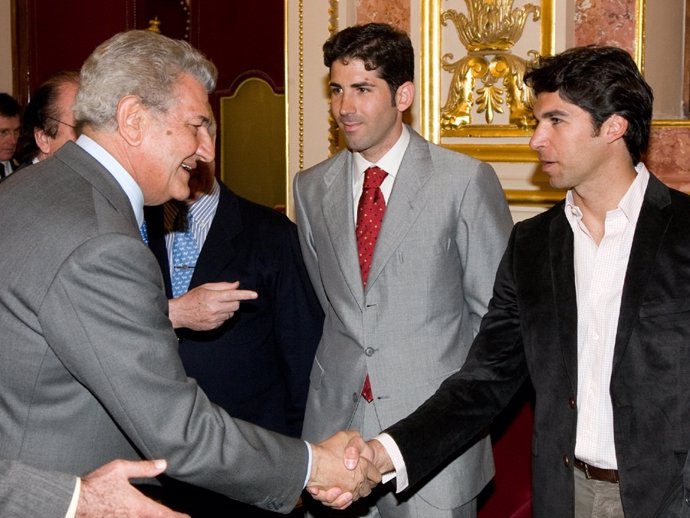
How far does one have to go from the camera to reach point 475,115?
4.45m

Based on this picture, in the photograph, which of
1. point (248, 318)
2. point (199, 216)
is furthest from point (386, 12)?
point (248, 318)

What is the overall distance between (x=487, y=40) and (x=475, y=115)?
34 cm

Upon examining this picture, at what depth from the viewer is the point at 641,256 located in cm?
227

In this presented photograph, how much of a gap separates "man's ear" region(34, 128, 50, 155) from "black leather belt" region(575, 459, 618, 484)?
226 centimetres

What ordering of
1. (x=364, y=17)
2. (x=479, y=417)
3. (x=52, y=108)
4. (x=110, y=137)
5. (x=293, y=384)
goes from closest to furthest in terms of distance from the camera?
(x=110, y=137) < (x=479, y=417) < (x=293, y=384) < (x=52, y=108) < (x=364, y=17)

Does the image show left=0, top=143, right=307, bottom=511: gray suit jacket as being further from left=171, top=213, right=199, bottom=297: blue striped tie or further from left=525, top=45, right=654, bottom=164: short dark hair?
left=525, top=45, right=654, bottom=164: short dark hair

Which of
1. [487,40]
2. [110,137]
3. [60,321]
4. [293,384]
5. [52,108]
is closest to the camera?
[60,321]

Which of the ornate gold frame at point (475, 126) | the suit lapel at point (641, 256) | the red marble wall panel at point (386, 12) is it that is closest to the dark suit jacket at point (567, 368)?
the suit lapel at point (641, 256)

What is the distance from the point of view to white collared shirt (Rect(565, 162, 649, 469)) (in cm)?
229

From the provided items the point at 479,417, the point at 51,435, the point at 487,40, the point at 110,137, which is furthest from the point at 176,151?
the point at 487,40

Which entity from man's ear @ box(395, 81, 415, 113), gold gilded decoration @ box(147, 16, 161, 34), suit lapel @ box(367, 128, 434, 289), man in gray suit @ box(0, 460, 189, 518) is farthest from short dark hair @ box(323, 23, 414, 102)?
gold gilded decoration @ box(147, 16, 161, 34)

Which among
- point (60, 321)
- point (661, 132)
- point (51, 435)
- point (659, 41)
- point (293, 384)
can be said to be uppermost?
point (659, 41)

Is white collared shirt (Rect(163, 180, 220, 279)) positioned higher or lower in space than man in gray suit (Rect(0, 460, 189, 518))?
higher

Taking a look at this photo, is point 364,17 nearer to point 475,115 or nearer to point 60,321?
point 475,115
